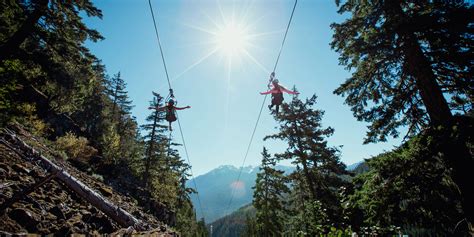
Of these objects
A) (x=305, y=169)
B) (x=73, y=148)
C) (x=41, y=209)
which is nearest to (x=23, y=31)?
(x=41, y=209)

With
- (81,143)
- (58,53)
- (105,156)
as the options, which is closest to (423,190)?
(58,53)

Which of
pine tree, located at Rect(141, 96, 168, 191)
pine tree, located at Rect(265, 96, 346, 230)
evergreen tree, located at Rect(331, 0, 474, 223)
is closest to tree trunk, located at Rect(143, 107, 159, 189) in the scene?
pine tree, located at Rect(141, 96, 168, 191)

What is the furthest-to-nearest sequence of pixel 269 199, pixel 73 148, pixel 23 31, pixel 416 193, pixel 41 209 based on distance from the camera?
pixel 269 199, pixel 73 148, pixel 23 31, pixel 416 193, pixel 41 209

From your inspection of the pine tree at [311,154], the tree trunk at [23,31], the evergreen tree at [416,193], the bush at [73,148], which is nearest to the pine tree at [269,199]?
the pine tree at [311,154]

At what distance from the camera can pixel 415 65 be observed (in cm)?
811

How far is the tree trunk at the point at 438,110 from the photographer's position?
253 inches

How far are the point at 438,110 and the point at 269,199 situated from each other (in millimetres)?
22889

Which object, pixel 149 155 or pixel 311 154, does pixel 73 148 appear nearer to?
pixel 149 155

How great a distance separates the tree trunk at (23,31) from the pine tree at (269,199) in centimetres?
2316

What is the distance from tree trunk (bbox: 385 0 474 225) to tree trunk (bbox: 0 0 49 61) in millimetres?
14866

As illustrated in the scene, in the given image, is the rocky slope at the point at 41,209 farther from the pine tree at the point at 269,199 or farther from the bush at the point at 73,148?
the pine tree at the point at 269,199

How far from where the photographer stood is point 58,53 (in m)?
11.8

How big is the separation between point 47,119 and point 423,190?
32.5 meters

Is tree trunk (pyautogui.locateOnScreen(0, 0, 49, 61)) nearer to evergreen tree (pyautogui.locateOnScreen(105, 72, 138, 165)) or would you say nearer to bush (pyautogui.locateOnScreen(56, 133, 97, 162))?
bush (pyautogui.locateOnScreen(56, 133, 97, 162))
